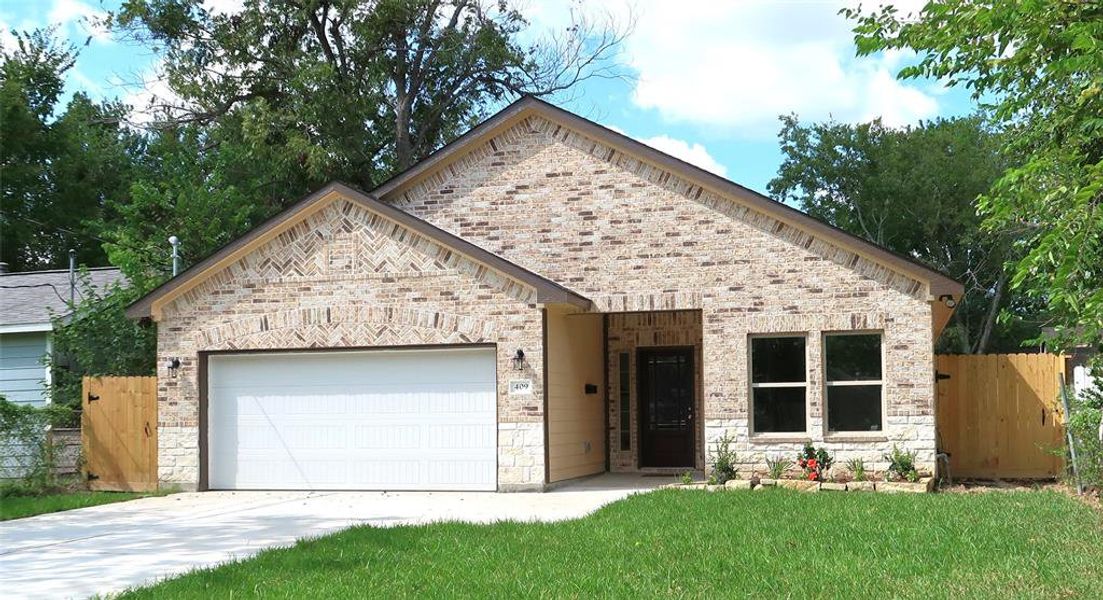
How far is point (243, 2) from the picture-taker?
34.9 metres

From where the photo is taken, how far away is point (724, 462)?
58.3 ft

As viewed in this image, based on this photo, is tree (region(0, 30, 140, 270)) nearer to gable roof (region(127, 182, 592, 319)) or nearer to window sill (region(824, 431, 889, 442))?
gable roof (region(127, 182, 592, 319))

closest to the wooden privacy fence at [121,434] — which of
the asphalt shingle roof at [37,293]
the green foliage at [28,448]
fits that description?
the green foliage at [28,448]

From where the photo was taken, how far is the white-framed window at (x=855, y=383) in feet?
58.1

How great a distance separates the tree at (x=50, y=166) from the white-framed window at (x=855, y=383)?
26521 millimetres

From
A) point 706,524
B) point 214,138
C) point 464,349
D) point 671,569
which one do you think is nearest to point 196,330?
point 464,349

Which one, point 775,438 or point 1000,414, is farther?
point 1000,414

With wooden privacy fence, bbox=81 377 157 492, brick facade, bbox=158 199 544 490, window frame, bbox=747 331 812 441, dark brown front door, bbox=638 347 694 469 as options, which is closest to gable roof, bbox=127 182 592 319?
brick facade, bbox=158 199 544 490

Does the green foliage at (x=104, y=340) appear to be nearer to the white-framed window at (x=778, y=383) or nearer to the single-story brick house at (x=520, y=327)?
the single-story brick house at (x=520, y=327)

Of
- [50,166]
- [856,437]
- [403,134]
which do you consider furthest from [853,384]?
[50,166]

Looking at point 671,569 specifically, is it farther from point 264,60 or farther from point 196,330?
point 264,60

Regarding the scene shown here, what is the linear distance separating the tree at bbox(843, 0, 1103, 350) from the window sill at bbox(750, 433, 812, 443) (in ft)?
13.5

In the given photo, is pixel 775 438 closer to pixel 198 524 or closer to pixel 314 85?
pixel 198 524

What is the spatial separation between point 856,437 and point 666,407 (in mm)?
4686
